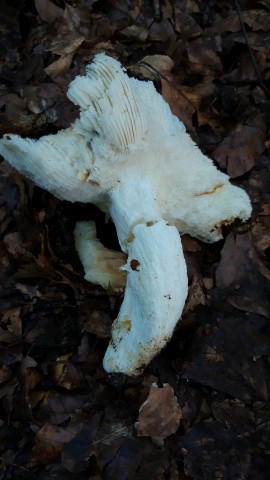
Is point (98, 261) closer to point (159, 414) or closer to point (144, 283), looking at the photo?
point (144, 283)

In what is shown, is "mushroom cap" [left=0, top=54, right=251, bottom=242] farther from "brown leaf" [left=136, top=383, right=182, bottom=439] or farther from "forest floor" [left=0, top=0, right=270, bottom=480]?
"brown leaf" [left=136, top=383, right=182, bottom=439]

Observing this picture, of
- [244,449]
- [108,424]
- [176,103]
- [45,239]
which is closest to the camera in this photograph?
[244,449]

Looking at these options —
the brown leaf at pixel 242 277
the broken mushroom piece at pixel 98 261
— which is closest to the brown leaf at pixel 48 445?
the broken mushroom piece at pixel 98 261

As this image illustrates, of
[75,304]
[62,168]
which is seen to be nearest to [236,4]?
[62,168]

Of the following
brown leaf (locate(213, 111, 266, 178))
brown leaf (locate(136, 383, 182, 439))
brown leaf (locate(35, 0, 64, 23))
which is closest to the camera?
brown leaf (locate(136, 383, 182, 439))

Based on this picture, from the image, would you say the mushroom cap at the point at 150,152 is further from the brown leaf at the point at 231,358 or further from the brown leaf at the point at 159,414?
the brown leaf at the point at 159,414

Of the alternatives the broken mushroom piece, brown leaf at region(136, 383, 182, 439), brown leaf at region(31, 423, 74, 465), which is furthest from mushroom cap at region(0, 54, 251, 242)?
brown leaf at region(31, 423, 74, 465)

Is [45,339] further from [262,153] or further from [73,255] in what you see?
[262,153]
